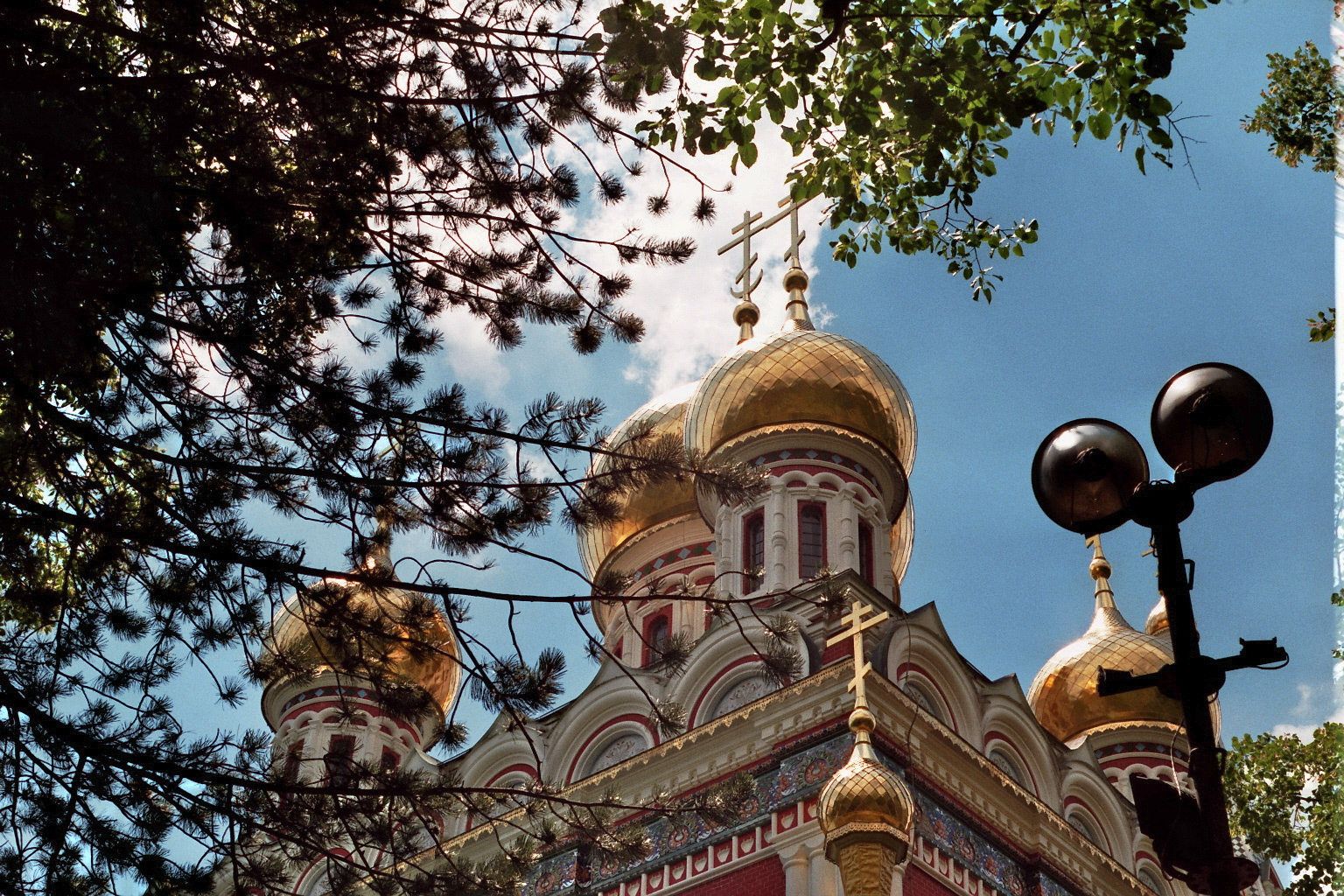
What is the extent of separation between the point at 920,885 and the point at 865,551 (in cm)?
446

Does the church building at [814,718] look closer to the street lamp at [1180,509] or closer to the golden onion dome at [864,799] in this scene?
the golden onion dome at [864,799]

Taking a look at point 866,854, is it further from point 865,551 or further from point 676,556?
point 676,556

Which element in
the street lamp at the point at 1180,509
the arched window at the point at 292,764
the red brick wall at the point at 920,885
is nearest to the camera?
the street lamp at the point at 1180,509

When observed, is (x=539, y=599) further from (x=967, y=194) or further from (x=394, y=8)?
(x=967, y=194)

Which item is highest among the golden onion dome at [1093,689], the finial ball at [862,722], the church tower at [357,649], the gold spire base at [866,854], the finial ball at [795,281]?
the finial ball at [795,281]

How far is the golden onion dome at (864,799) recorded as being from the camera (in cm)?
991

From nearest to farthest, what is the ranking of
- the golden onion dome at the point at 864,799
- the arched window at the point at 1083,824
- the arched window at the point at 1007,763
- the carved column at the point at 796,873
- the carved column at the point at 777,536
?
the golden onion dome at the point at 864,799 < the carved column at the point at 796,873 < the arched window at the point at 1007,763 < the arched window at the point at 1083,824 < the carved column at the point at 777,536

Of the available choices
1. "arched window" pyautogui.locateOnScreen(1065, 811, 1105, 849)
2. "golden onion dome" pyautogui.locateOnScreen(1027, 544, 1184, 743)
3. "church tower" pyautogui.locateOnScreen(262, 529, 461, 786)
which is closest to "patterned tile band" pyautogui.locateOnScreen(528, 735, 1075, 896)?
"arched window" pyautogui.locateOnScreen(1065, 811, 1105, 849)

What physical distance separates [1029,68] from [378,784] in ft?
11.6

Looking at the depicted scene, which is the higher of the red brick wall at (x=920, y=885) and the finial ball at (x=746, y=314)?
the finial ball at (x=746, y=314)

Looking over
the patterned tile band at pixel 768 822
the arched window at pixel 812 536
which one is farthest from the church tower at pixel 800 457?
the patterned tile band at pixel 768 822

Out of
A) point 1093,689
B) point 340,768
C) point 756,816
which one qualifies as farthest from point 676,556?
point 340,768

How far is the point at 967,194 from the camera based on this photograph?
22.4 feet

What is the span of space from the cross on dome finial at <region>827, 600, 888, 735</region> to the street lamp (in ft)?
20.6
